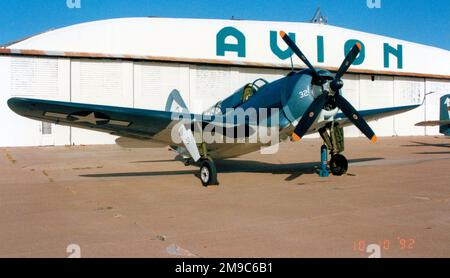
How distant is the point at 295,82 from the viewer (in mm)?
9984

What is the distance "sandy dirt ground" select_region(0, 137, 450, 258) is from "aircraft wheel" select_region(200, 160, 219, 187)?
0.99 feet

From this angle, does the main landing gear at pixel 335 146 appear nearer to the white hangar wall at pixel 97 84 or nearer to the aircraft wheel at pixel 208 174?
the aircraft wheel at pixel 208 174

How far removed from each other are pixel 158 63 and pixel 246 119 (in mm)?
19604

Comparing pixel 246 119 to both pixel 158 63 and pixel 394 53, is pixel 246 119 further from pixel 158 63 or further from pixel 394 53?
pixel 394 53

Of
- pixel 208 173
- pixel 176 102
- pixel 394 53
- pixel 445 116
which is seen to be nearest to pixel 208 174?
pixel 208 173

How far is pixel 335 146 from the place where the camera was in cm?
1170

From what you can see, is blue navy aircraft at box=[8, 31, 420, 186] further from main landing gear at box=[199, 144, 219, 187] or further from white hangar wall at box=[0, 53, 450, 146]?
white hangar wall at box=[0, 53, 450, 146]

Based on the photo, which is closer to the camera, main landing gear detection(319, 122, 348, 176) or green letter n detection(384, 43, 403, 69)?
main landing gear detection(319, 122, 348, 176)

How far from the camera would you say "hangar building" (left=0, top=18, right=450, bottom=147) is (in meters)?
26.0

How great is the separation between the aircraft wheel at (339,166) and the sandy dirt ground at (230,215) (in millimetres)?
530

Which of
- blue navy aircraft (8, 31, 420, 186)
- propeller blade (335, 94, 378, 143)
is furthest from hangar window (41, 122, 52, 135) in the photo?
propeller blade (335, 94, 378, 143)

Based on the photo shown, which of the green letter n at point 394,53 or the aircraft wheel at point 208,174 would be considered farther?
the green letter n at point 394,53

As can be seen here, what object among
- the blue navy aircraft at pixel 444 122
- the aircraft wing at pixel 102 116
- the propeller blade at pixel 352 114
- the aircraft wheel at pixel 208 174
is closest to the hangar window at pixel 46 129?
the aircraft wing at pixel 102 116

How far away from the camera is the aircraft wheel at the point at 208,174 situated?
389 inches
